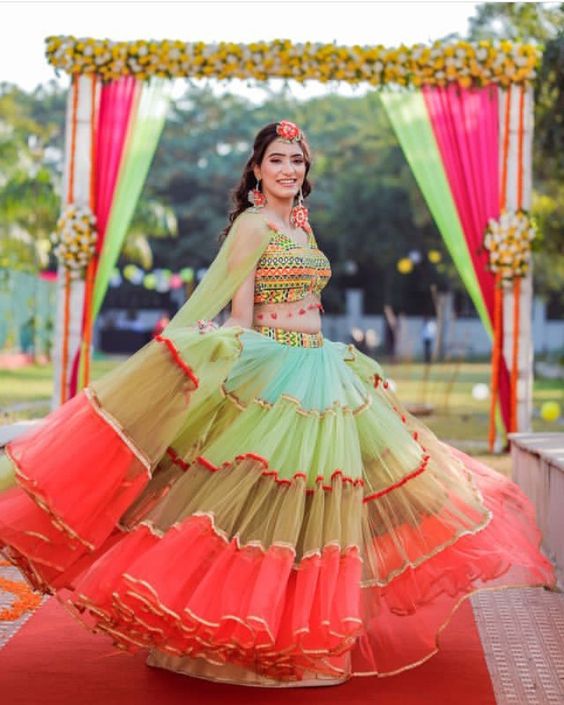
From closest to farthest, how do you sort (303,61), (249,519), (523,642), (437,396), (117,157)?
1. (249,519)
2. (523,642)
3. (303,61)
4. (117,157)
5. (437,396)

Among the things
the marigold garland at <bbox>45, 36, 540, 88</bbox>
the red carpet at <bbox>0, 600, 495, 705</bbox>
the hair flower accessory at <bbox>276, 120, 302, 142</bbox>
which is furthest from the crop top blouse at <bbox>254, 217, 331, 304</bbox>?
the marigold garland at <bbox>45, 36, 540, 88</bbox>

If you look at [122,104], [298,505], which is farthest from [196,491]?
[122,104]

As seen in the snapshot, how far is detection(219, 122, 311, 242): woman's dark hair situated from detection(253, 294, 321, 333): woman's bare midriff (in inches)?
14.4

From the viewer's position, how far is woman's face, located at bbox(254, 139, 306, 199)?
15.1 ft

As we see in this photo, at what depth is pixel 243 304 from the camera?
4496 mm

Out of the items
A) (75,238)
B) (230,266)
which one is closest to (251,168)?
(230,266)

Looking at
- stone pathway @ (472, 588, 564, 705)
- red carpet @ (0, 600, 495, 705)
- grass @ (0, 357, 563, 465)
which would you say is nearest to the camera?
red carpet @ (0, 600, 495, 705)

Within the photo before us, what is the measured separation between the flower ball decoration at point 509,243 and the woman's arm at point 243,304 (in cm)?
643

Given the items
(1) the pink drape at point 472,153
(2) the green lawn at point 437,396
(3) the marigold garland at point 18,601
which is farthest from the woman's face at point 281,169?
(2) the green lawn at point 437,396

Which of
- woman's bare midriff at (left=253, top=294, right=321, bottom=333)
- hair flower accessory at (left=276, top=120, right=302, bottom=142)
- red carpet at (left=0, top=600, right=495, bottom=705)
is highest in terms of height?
hair flower accessory at (left=276, top=120, right=302, bottom=142)

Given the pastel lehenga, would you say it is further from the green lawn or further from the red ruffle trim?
the green lawn

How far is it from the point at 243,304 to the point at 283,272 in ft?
0.65

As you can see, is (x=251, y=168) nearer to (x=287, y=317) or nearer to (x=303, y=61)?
(x=287, y=317)

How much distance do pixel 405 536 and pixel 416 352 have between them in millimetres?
32085
